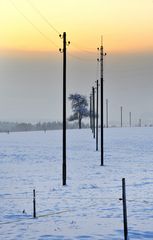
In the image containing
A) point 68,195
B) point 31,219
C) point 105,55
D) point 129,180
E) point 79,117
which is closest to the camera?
point 31,219

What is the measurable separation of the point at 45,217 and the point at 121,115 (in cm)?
15565

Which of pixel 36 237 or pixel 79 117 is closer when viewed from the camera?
pixel 36 237

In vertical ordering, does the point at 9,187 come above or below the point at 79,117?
below

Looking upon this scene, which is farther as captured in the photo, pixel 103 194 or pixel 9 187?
pixel 9 187

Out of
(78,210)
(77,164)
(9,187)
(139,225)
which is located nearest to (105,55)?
(77,164)

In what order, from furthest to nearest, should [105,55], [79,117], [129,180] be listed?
1. [79,117]
2. [105,55]
3. [129,180]

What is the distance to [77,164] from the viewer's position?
37062mm

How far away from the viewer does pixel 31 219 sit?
51.9ft

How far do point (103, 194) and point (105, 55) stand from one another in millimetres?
17305

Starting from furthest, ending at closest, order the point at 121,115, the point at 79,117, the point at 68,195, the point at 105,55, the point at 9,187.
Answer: the point at 121,115 → the point at 79,117 → the point at 105,55 → the point at 9,187 → the point at 68,195

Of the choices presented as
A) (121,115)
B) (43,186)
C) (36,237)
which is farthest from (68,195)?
(121,115)

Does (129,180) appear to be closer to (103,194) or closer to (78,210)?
(103,194)

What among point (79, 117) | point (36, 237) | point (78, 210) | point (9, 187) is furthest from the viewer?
point (79, 117)

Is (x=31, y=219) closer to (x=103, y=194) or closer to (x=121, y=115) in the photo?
(x=103, y=194)
